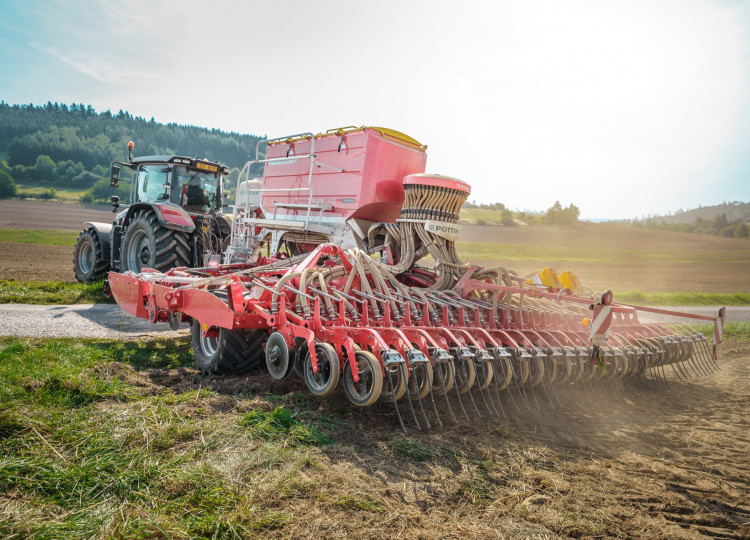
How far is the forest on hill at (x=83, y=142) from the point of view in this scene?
2813 inches

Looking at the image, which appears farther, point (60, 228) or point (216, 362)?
point (60, 228)

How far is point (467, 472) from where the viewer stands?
2840mm

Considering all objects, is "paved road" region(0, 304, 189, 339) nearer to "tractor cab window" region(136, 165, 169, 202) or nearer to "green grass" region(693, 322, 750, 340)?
"tractor cab window" region(136, 165, 169, 202)

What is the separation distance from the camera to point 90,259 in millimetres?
10453

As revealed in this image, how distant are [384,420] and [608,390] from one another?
277 cm

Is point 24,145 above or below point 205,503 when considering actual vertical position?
above

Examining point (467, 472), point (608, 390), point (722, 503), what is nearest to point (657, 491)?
point (722, 503)

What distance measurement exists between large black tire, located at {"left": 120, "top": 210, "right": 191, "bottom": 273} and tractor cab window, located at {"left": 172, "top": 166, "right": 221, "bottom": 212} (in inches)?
34.5

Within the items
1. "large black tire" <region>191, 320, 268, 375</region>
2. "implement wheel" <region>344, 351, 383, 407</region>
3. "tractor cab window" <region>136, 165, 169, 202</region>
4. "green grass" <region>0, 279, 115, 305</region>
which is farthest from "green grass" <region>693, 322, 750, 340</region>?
"green grass" <region>0, 279, 115, 305</region>

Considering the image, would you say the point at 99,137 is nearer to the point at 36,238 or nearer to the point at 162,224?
the point at 36,238

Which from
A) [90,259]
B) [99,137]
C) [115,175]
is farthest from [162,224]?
[99,137]

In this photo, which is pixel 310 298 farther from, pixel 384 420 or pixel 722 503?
pixel 722 503

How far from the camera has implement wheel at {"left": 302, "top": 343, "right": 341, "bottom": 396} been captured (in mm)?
3324

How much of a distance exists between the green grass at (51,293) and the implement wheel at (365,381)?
7.06 m
